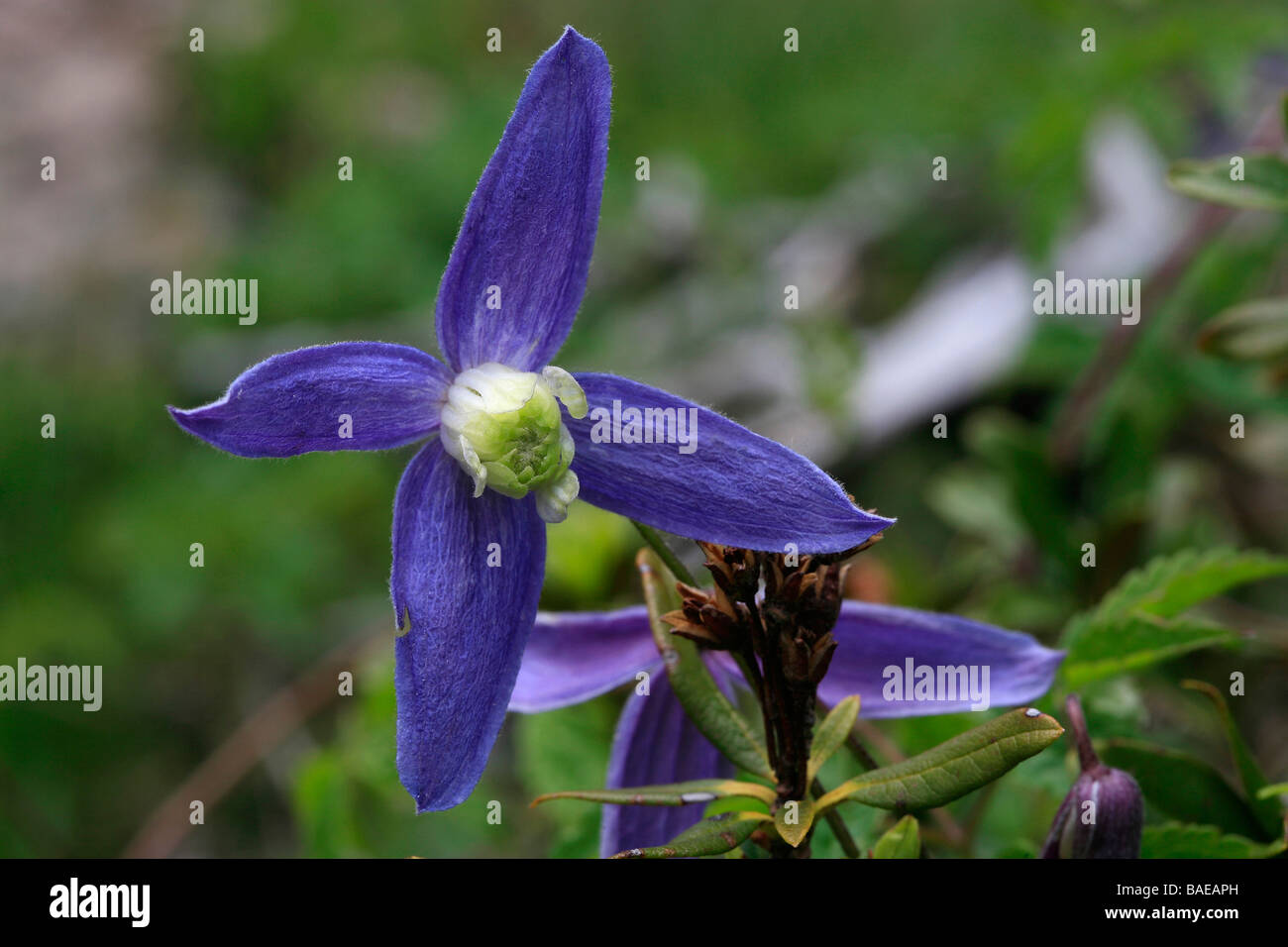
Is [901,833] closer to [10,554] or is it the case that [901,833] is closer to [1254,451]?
[1254,451]

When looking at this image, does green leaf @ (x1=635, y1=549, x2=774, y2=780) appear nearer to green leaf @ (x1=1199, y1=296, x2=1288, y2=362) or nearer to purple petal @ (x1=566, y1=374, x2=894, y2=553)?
purple petal @ (x1=566, y1=374, x2=894, y2=553)

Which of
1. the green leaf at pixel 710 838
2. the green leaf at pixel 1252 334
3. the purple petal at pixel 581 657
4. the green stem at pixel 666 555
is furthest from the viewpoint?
the green leaf at pixel 1252 334

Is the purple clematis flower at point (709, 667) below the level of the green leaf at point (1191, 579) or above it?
below

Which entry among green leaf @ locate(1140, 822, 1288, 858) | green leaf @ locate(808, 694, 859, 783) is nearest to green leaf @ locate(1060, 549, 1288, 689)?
green leaf @ locate(1140, 822, 1288, 858)

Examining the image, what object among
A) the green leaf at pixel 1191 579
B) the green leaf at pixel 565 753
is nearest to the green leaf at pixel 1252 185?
the green leaf at pixel 1191 579

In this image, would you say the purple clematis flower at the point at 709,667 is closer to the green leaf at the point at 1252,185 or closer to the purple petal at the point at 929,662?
the purple petal at the point at 929,662

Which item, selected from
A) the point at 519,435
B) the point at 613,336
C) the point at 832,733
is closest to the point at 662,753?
the point at 832,733

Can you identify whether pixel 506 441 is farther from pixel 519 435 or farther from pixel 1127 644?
pixel 1127 644
